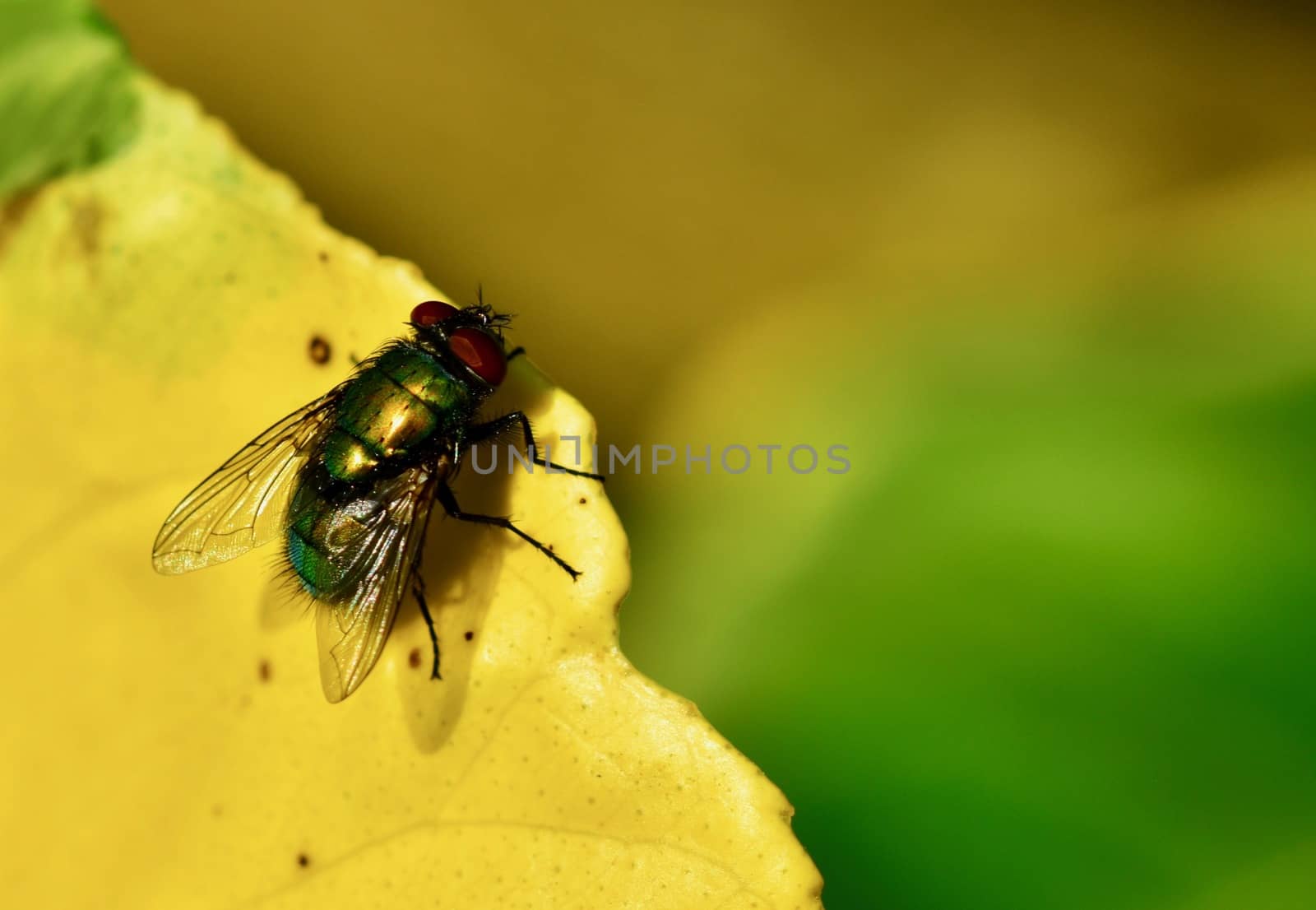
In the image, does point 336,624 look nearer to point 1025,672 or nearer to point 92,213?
point 92,213

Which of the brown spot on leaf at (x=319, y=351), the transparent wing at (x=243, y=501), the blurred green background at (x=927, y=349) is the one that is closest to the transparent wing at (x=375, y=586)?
the transparent wing at (x=243, y=501)

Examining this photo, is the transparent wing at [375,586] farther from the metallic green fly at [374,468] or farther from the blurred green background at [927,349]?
the blurred green background at [927,349]

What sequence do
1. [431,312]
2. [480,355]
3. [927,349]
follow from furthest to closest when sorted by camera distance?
[927,349] < [480,355] < [431,312]

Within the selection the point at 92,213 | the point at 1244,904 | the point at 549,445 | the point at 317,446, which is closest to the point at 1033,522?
the point at 1244,904

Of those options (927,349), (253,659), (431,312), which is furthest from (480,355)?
(927,349)

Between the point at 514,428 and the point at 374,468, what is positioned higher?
the point at 514,428

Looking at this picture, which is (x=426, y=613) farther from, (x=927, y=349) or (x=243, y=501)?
(x=927, y=349)
